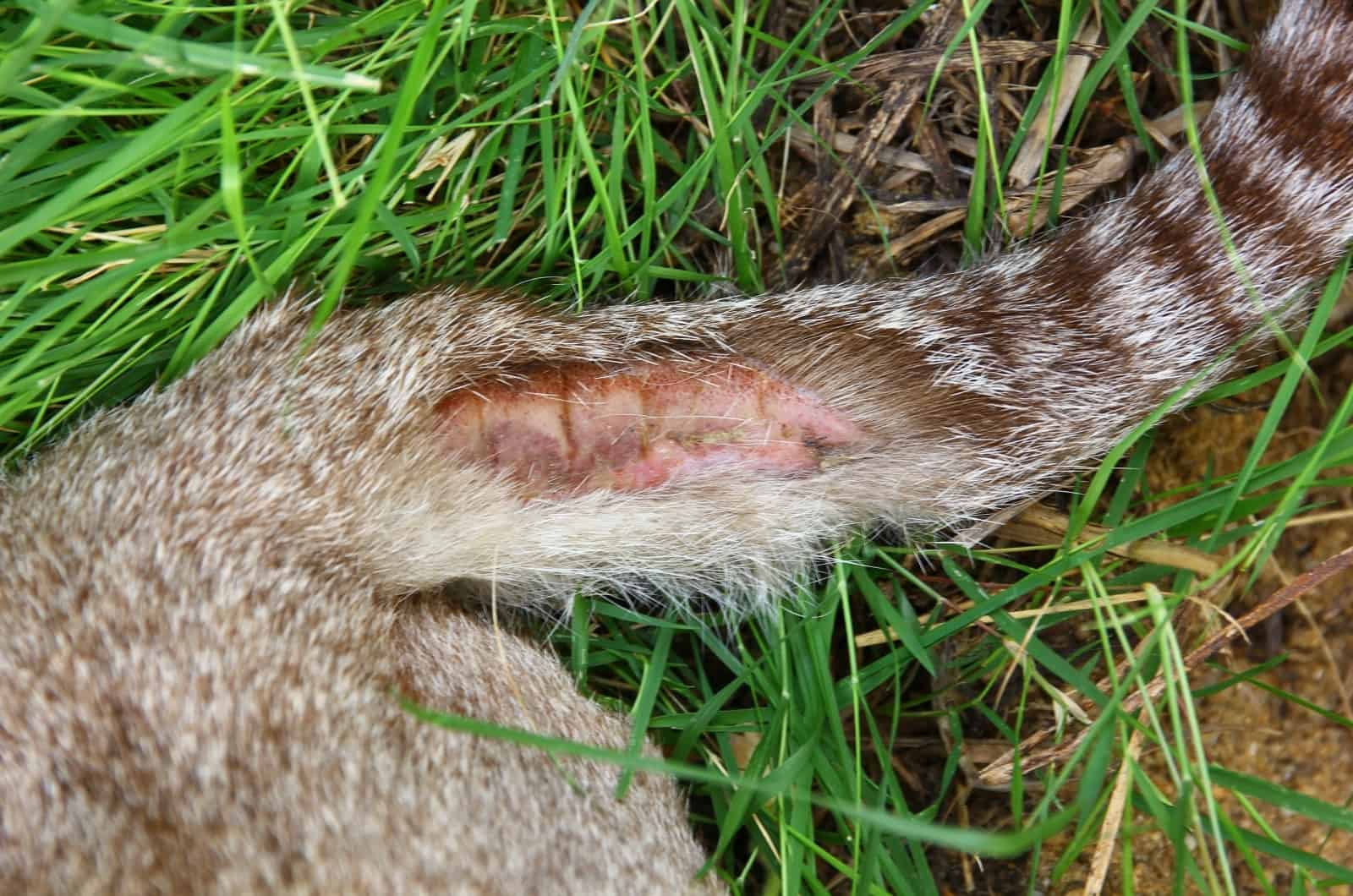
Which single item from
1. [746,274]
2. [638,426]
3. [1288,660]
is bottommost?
[1288,660]

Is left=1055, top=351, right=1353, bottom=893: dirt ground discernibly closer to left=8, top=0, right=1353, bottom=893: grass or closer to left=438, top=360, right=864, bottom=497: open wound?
left=8, top=0, right=1353, bottom=893: grass

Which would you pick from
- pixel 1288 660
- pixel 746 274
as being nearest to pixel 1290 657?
pixel 1288 660

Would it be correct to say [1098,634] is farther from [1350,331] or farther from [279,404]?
[279,404]

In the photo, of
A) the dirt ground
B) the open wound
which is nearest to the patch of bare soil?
the dirt ground

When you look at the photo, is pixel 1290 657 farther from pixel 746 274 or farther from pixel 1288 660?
pixel 746 274

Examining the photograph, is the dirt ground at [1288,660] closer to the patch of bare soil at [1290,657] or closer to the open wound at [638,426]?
the patch of bare soil at [1290,657]

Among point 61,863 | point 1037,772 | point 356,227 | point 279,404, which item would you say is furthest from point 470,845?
point 1037,772

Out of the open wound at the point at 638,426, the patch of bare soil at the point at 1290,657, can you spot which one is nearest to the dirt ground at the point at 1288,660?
the patch of bare soil at the point at 1290,657
